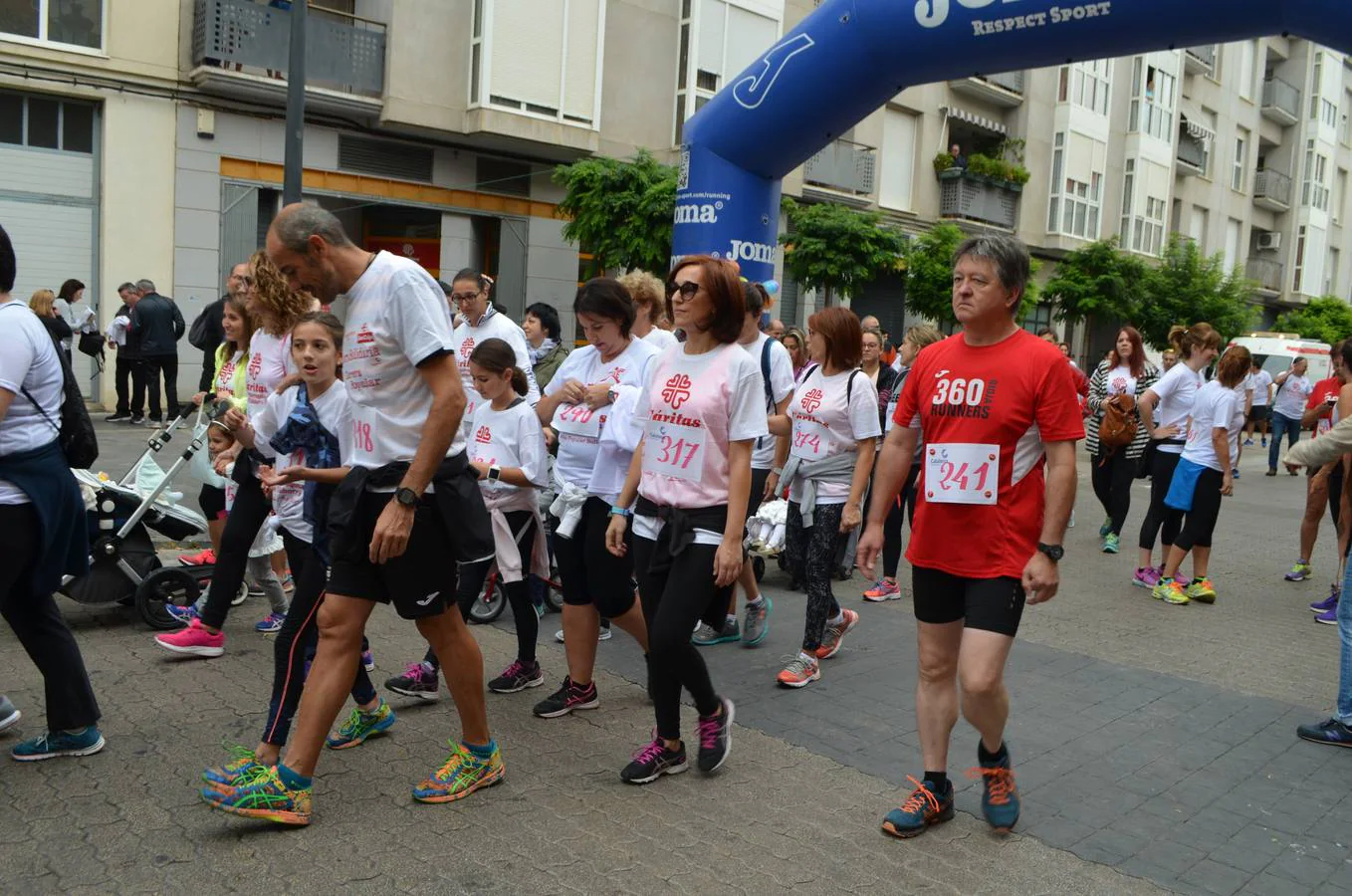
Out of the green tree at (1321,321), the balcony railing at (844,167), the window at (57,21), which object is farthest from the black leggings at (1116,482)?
the green tree at (1321,321)

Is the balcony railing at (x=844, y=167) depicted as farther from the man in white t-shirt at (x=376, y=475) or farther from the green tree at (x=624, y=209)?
the man in white t-shirt at (x=376, y=475)

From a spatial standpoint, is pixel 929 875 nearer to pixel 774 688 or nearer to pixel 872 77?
pixel 774 688

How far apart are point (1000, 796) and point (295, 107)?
28.4 feet

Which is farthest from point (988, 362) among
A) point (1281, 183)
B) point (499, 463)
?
point (1281, 183)

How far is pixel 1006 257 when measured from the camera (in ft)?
12.3

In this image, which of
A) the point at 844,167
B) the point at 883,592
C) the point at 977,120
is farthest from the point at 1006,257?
the point at 977,120

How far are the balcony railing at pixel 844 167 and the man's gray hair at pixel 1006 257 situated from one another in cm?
2150

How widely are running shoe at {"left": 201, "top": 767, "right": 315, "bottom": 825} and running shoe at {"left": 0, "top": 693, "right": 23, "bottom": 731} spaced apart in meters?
1.32

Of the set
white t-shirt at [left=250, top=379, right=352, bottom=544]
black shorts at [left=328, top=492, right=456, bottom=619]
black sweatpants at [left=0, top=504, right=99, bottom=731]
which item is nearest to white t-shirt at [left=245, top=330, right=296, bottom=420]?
white t-shirt at [left=250, top=379, right=352, bottom=544]

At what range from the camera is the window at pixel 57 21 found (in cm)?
1566

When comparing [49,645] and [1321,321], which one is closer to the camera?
[49,645]

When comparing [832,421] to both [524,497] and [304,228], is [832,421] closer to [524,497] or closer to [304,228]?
[524,497]

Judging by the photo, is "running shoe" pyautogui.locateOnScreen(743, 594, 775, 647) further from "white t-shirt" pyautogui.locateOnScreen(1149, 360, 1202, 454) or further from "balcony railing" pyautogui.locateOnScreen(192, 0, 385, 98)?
"balcony railing" pyautogui.locateOnScreen(192, 0, 385, 98)

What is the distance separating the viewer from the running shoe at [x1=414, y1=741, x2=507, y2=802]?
395 centimetres
